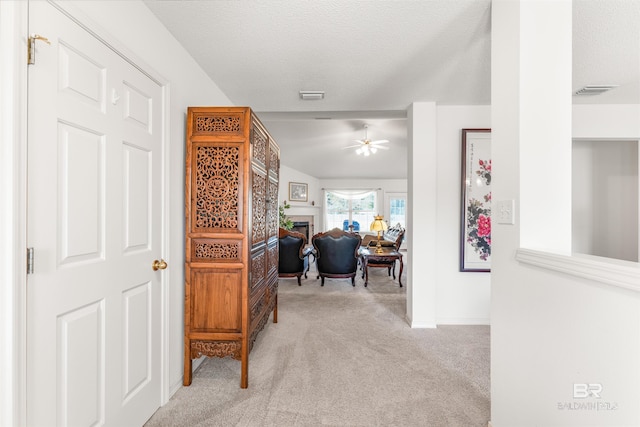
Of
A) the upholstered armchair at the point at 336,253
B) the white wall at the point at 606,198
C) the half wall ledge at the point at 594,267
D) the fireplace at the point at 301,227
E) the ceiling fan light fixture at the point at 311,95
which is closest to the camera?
the half wall ledge at the point at 594,267

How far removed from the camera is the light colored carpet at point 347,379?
177cm

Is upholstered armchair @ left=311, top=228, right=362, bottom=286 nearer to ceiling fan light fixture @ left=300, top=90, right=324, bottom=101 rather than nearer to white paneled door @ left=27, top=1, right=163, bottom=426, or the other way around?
ceiling fan light fixture @ left=300, top=90, right=324, bottom=101

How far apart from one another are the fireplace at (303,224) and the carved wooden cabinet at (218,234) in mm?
6171

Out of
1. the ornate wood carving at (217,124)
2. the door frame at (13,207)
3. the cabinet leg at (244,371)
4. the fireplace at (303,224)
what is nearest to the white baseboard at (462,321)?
the cabinet leg at (244,371)

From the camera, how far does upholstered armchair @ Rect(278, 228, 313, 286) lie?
4957mm

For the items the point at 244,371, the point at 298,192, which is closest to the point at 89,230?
the point at 244,371

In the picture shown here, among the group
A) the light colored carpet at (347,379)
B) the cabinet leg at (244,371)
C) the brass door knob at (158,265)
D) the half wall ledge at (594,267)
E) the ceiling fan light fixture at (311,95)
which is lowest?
the light colored carpet at (347,379)

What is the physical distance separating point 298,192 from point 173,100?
6.54 metres

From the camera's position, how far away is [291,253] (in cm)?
498

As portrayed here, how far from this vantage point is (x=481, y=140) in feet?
10.7

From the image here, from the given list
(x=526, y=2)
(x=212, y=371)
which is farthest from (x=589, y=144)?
(x=212, y=371)

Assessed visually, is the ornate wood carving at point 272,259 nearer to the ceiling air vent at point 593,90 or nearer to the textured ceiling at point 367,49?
the textured ceiling at point 367,49

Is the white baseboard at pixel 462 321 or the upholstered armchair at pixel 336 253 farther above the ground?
the upholstered armchair at pixel 336 253

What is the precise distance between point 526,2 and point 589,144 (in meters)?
3.50
